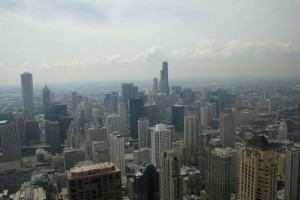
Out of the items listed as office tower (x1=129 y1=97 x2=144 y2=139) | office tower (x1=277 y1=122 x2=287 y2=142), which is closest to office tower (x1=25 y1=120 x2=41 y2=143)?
office tower (x1=129 y1=97 x2=144 y2=139)

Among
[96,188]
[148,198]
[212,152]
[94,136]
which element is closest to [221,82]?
[212,152]

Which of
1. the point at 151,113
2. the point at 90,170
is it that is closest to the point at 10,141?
the point at 151,113

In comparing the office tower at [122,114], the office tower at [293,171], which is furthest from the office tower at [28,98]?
the office tower at [293,171]

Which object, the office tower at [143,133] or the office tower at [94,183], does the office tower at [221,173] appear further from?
the office tower at [143,133]

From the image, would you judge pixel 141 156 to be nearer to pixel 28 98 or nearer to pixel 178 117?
pixel 178 117

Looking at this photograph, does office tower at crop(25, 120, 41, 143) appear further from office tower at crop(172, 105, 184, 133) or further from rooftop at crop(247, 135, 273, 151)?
rooftop at crop(247, 135, 273, 151)

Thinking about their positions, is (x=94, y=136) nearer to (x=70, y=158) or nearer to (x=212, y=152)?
(x=70, y=158)
